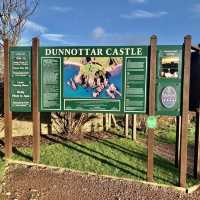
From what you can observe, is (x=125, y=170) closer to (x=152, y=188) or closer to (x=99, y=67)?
(x=152, y=188)

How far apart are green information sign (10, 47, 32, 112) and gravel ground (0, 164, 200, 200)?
129cm

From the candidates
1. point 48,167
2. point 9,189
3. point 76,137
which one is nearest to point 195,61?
point 76,137

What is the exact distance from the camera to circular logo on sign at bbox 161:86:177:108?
6.35 metres

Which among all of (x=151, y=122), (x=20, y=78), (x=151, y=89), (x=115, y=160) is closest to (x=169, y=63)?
(x=151, y=89)

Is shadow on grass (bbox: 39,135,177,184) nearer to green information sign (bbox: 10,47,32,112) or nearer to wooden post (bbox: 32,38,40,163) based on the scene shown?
wooden post (bbox: 32,38,40,163)

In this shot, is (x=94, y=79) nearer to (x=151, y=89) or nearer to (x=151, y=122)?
(x=151, y=89)

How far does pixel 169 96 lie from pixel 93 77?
1433 mm

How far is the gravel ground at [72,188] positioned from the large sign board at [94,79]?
127cm

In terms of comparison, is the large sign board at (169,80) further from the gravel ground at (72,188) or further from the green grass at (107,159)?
the gravel ground at (72,188)

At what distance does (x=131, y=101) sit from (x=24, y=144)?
323 centimetres

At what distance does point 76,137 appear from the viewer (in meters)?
9.55

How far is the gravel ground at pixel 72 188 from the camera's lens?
5.47 meters

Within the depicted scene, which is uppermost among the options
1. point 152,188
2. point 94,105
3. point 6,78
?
point 6,78

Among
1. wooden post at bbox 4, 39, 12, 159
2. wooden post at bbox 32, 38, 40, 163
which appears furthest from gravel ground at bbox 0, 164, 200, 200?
wooden post at bbox 4, 39, 12, 159
